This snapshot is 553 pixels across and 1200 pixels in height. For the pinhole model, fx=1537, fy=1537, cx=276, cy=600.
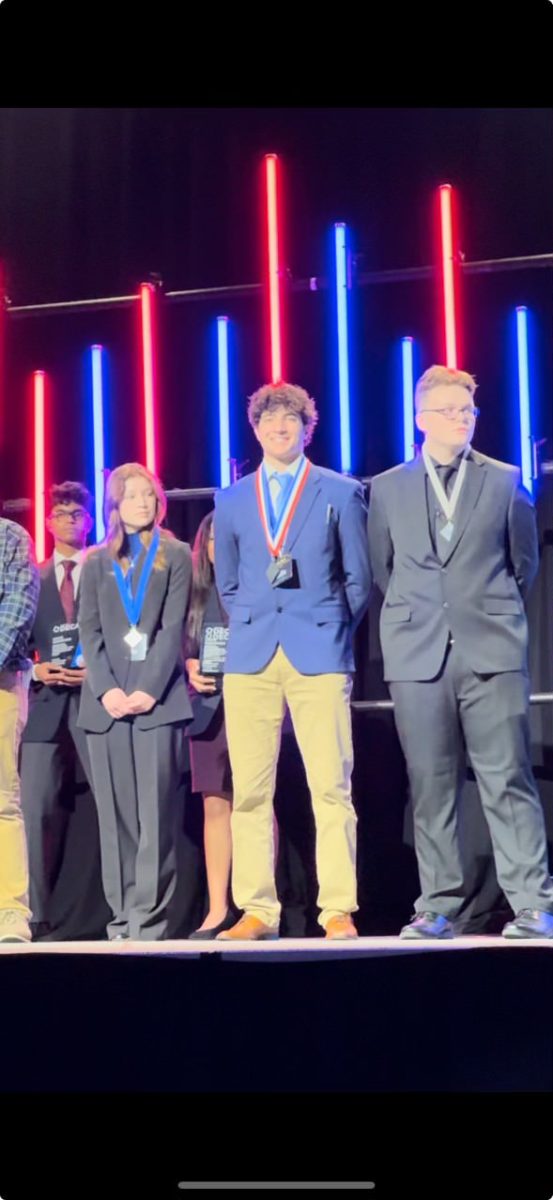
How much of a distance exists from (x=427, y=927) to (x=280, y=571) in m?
1.15

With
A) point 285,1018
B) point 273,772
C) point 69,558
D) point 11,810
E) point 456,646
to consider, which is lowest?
point 285,1018

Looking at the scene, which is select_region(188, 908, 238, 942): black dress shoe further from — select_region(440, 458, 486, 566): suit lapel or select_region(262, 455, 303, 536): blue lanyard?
select_region(440, 458, 486, 566): suit lapel

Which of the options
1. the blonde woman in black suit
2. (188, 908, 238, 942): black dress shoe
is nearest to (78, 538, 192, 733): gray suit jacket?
the blonde woman in black suit

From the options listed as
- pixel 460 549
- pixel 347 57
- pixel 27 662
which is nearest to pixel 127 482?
pixel 27 662

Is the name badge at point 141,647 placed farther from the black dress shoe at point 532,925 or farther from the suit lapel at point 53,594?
the black dress shoe at point 532,925

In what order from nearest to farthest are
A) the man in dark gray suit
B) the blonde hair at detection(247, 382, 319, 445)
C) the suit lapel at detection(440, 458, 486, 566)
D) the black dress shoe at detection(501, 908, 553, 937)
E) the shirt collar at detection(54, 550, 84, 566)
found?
the black dress shoe at detection(501, 908, 553, 937) < the man in dark gray suit < the suit lapel at detection(440, 458, 486, 566) < the blonde hair at detection(247, 382, 319, 445) < the shirt collar at detection(54, 550, 84, 566)

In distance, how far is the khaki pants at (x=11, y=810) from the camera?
4887 millimetres

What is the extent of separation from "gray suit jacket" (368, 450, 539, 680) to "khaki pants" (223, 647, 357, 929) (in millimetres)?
243

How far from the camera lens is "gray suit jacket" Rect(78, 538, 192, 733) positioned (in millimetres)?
4934

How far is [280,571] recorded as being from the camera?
4.72 metres

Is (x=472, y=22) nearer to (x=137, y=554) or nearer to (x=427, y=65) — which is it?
(x=427, y=65)

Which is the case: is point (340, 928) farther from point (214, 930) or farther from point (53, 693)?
point (53, 693)

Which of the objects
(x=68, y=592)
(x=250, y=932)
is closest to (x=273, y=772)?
(x=250, y=932)

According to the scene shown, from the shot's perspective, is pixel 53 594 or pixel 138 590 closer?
pixel 138 590
